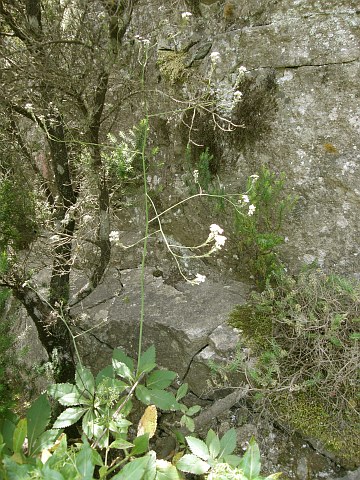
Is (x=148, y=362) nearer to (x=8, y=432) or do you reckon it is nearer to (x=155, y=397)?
(x=155, y=397)

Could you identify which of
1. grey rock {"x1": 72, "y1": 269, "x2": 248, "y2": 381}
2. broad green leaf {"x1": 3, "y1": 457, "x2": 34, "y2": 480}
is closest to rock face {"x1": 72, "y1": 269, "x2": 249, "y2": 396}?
grey rock {"x1": 72, "y1": 269, "x2": 248, "y2": 381}

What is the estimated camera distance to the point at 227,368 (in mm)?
2588

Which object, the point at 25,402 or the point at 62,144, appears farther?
the point at 25,402

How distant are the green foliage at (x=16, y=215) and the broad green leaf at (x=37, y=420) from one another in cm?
100

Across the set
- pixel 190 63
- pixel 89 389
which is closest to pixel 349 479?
pixel 89 389

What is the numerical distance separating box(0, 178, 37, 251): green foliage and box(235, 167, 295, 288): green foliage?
4.37 ft

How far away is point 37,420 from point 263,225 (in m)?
1.76

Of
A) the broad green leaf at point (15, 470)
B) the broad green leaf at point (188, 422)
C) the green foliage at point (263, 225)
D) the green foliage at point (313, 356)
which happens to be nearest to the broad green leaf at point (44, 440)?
the broad green leaf at point (15, 470)

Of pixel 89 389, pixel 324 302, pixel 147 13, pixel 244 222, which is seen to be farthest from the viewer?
pixel 147 13

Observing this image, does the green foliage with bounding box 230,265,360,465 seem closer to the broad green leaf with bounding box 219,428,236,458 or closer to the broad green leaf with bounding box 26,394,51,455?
the broad green leaf with bounding box 219,428,236,458

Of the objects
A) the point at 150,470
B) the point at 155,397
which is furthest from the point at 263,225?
the point at 150,470

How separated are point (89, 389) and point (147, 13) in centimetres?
266

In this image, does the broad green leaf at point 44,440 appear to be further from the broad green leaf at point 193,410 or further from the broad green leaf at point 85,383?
the broad green leaf at point 193,410

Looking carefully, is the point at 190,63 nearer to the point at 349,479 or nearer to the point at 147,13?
the point at 147,13
